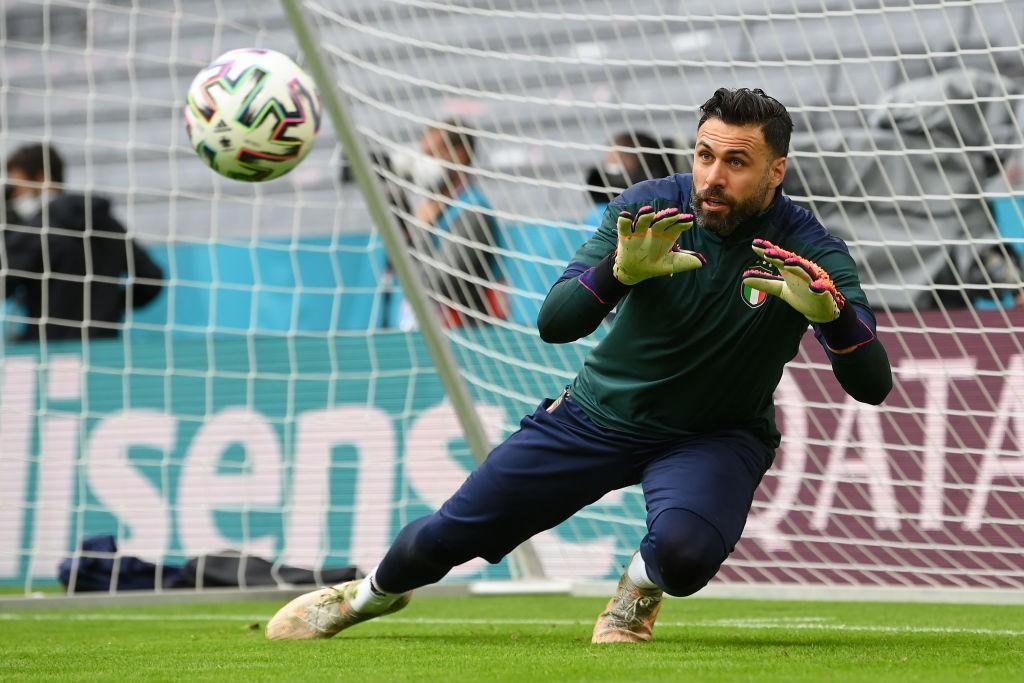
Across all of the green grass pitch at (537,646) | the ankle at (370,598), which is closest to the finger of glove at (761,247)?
the green grass pitch at (537,646)

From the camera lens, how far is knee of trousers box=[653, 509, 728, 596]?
11.4 ft

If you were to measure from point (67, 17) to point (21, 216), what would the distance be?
4.32 metres

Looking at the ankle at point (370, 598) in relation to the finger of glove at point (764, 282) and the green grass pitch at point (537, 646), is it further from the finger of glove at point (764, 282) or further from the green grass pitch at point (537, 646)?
the finger of glove at point (764, 282)

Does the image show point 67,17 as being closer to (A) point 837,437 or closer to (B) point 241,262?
(B) point 241,262

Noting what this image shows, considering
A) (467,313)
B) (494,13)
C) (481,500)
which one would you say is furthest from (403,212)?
(481,500)

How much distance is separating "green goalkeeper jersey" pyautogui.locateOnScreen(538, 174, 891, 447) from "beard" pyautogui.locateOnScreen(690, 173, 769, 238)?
6 centimetres

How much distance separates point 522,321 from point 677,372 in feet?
8.54

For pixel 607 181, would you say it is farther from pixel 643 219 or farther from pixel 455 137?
pixel 643 219

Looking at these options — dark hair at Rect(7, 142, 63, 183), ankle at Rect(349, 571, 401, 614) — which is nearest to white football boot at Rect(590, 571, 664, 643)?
ankle at Rect(349, 571, 401, 614)

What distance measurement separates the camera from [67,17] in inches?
460

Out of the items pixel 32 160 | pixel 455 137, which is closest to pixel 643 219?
pixel 455 137

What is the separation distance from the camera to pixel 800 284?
125 inches

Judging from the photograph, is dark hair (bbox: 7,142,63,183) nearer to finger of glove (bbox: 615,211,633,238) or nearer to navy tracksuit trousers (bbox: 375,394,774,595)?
navy tracksuit trousers (bbox: 375,394,774,595)

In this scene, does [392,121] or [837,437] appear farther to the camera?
[392,121]
